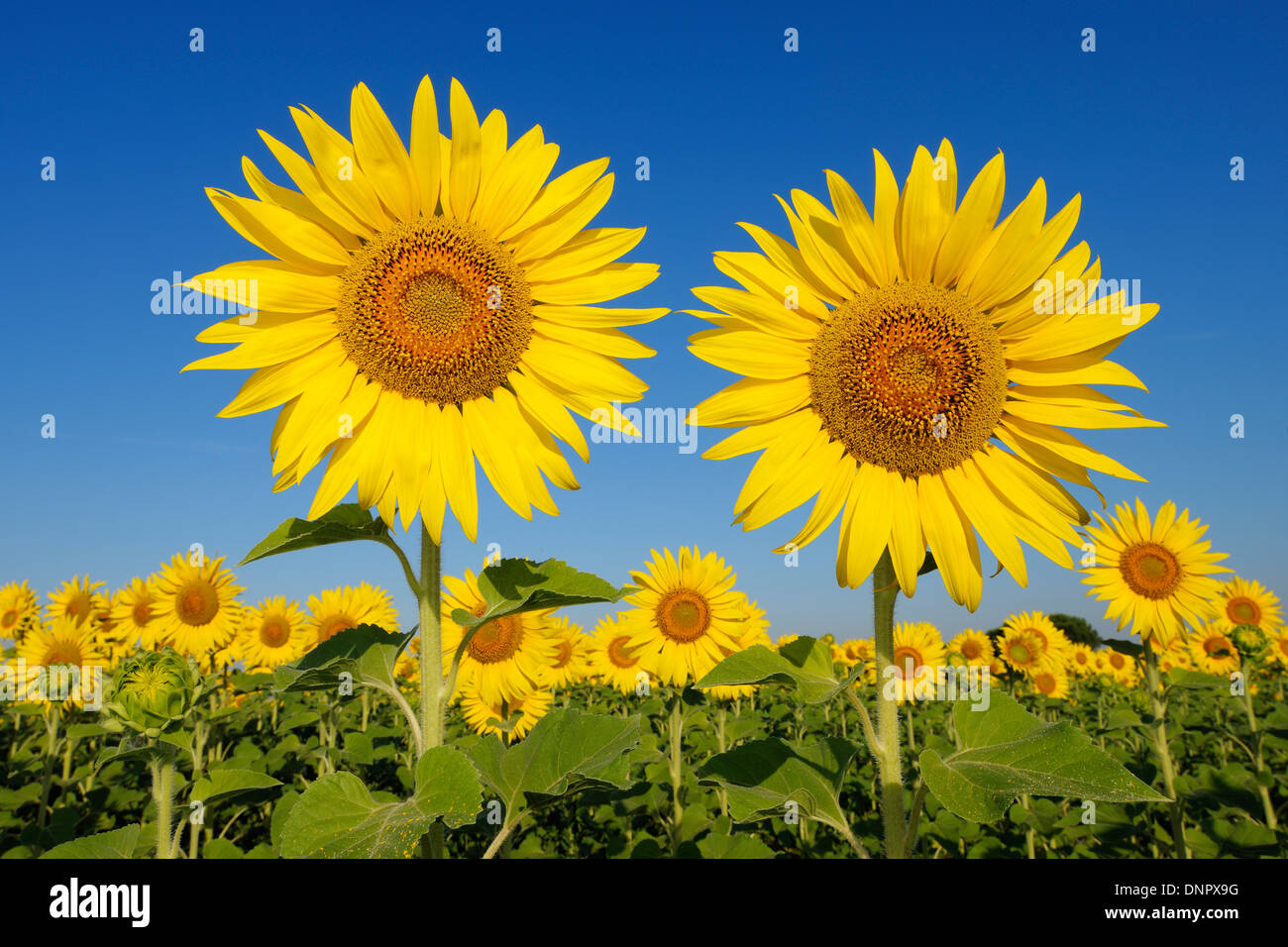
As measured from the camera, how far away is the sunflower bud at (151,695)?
365cm

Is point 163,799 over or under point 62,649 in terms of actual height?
over

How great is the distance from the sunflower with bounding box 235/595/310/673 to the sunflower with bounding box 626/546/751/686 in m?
4.73

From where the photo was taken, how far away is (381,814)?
2611mm

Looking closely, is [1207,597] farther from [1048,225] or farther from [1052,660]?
[1048,225]

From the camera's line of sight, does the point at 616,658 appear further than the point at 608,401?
Yes

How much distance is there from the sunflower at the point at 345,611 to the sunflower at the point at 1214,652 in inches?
441

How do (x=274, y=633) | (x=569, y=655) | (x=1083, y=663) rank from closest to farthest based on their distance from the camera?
(x=569, y=655), (x=274, y=633), (x=1083, y=663)

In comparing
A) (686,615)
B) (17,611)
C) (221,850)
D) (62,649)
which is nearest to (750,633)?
(686,615)

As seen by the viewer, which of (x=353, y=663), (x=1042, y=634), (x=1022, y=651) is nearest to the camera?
(x=353, y=663)

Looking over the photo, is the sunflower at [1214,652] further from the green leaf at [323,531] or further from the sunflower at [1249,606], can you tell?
the green leaf at [323,531]

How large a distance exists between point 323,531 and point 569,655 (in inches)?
257

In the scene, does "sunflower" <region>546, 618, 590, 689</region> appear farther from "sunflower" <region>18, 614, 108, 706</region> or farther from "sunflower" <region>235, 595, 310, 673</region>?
"sunflower" <region>18, 614, 108, 706</region>

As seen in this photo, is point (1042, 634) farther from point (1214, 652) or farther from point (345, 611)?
point (345, 611)
